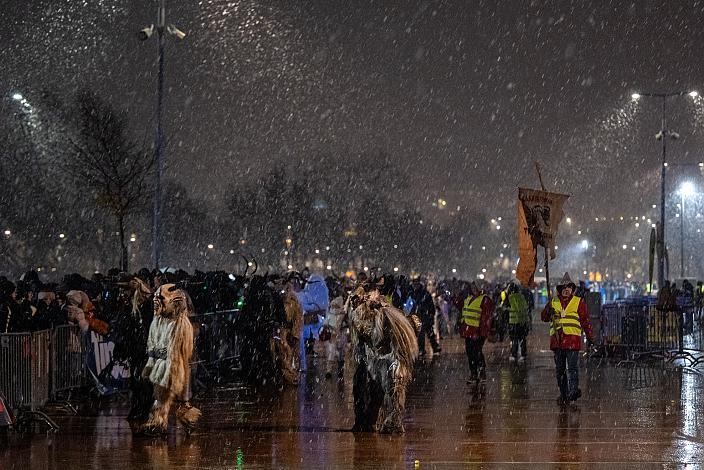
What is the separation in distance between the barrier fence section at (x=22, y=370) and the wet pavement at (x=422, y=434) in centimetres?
48

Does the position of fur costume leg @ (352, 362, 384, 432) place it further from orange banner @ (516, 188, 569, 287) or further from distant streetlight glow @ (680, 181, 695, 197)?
distant streetlight glow @ (680, 181, 695, 197)

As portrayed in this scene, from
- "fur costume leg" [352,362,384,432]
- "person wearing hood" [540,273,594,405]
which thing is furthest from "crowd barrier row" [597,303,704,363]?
"fur costume leg" [352,362,384,432]

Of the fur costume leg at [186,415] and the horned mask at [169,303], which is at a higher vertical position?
the horned mask at [169,303]

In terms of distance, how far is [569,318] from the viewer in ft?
52.0

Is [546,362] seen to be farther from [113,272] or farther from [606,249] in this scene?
[606,249]

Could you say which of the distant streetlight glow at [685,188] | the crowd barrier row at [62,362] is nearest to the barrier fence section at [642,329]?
the crowd barrier row at [62,362]

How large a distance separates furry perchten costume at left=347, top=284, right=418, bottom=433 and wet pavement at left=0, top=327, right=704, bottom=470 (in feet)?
0.93

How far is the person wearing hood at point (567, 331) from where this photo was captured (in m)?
15.8

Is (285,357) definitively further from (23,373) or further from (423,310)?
(423,310)

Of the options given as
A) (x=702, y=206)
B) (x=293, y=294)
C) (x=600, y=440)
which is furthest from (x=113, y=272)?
(x=702, y=206)

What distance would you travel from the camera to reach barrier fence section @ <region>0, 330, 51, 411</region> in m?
13.9

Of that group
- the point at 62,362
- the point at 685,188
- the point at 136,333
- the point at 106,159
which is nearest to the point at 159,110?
the point at 106,159

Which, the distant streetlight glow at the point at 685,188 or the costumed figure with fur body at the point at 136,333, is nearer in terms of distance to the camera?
the costumed figure with fur body at the point at 136,333

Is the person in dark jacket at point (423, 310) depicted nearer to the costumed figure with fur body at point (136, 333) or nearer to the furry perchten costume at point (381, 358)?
the costumed figure with fur body at point (136, 333)
